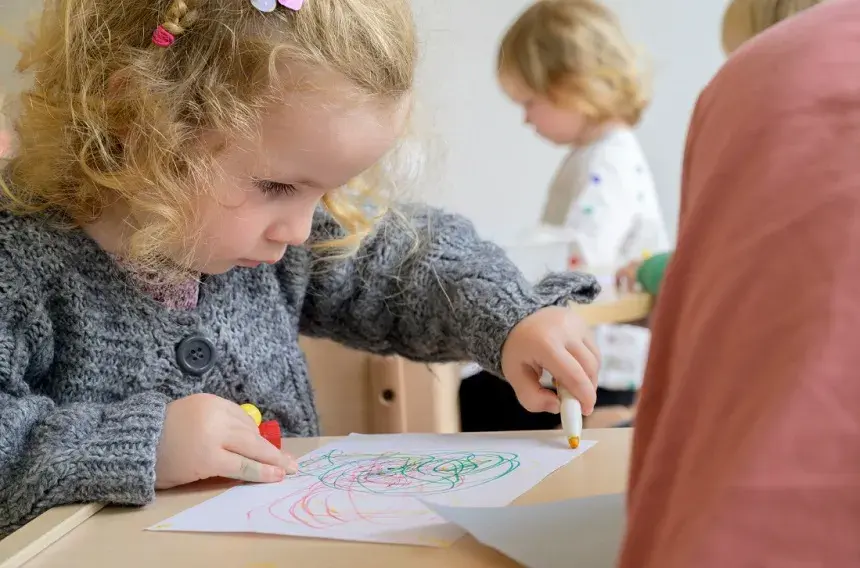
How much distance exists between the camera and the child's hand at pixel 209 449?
526mm

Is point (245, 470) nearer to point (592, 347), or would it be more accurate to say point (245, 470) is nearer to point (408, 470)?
point (408, 470)

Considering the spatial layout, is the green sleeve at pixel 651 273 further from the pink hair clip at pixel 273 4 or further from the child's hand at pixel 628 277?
the pink hair clip at pixel 273 4

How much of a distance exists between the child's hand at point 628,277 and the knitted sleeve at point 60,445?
0.90m

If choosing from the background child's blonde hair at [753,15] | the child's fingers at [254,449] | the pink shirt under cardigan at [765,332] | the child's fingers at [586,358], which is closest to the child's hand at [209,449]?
the child's fingers at [254,449]

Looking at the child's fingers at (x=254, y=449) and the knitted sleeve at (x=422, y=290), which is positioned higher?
the knitted sleeve at (x=422, y=290)

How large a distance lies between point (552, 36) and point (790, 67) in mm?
1717

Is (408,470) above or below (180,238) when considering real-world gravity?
below

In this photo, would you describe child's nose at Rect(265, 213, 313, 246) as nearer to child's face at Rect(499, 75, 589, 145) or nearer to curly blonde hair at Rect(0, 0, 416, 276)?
curly blonde hair at Rect(0, 0, 416, 276)

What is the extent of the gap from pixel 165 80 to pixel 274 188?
10cm

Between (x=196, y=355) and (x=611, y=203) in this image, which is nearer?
(x=196, y=355)

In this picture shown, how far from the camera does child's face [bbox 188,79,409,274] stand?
22.4 inches

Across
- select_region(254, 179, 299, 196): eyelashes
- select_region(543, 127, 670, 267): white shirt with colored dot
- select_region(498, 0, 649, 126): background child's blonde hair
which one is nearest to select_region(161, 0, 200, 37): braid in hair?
select_region(254, 179, 299, 196): eyelashes

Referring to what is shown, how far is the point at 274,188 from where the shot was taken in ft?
1.98

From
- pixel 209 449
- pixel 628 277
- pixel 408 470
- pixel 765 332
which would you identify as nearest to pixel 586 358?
pixel 408 470
